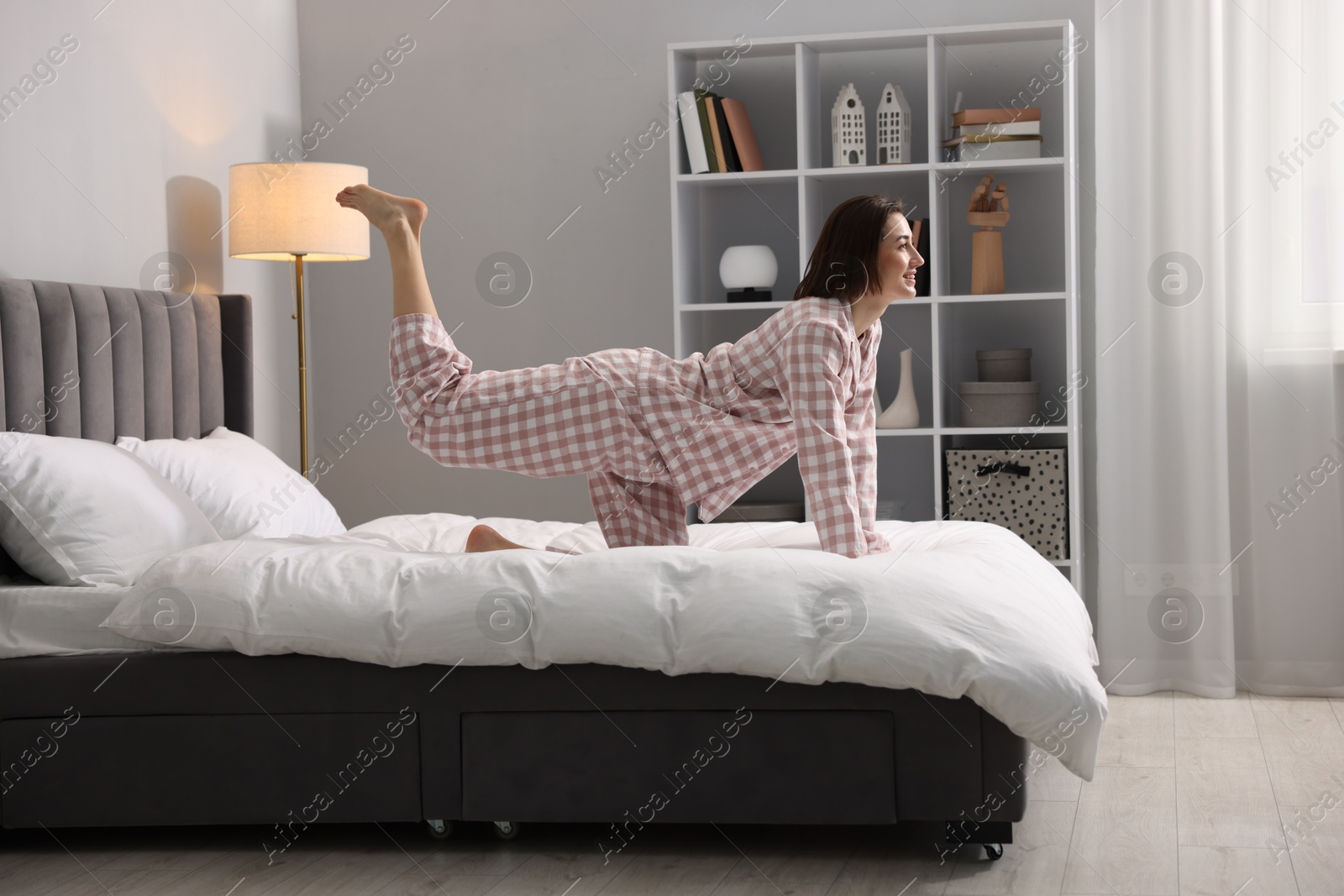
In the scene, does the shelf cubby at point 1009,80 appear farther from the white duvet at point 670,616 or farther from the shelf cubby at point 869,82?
the white duvet at point 670,616

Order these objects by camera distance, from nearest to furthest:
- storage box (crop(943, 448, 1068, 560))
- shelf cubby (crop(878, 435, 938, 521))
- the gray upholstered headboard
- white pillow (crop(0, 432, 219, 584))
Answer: white pillow (crop(0, 432, 219, 584)) < the gray upholstered headboard < storage box (crop(943, 448, 1068, 560)) < shelf cubby (crop(878, 435, 938, 521))

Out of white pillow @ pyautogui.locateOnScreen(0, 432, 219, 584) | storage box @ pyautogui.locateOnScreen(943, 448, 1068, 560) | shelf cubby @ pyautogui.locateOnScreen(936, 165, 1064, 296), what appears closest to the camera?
white pillow @ pyautogui.locateOnScreen(0, 432, 219, 584)

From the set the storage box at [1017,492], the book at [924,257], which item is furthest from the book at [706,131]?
the storage box at [1017,492]

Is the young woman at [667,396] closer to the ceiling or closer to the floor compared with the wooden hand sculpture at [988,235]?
closer to the floor

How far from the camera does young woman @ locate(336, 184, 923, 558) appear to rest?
2.47 meters

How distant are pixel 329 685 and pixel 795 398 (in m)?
0.96

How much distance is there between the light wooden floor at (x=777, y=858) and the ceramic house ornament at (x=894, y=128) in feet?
5.86

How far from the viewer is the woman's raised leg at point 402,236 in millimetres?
2533

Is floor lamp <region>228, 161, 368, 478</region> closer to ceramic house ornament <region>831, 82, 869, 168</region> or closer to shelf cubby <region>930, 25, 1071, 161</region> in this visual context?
ceramic house ornament <region>831, 82, 869, 168</region>

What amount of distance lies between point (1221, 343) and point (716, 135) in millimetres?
1467

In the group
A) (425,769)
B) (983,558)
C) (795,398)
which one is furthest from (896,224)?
(425,769)

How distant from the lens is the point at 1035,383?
3455 mm

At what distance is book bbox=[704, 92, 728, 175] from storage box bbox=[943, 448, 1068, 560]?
102 centimetres

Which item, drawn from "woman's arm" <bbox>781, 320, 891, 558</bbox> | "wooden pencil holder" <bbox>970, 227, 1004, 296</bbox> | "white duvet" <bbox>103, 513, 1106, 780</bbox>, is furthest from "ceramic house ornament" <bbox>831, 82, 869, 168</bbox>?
"white duvet" <bbox>103, 513, 1106, 780</bbox>
